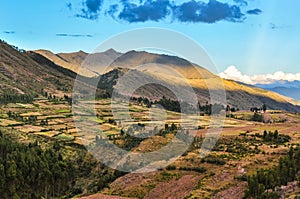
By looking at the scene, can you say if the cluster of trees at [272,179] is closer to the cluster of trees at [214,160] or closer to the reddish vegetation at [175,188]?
the reddish vegetation at [175,188]

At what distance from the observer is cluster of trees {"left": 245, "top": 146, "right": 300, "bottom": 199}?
56.9 meters

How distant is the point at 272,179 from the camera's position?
61594 millimetres

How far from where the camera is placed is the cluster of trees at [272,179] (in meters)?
56.9

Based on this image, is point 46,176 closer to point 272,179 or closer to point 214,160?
point 214,160

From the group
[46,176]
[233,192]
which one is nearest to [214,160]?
[233,192]

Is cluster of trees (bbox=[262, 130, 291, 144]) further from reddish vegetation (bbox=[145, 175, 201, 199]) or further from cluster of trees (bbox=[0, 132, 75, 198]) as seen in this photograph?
cluster of trees (bbox=[0, 132, 75, 198])

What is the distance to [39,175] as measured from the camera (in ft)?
370

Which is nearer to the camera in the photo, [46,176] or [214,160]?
[214,160]

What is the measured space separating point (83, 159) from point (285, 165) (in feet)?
329

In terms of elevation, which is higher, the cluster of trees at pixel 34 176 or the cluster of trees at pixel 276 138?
Answer: the cluster of trees at pixel 276 138

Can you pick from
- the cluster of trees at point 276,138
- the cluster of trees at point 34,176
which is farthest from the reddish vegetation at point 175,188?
the cluster of trees at point 34,176

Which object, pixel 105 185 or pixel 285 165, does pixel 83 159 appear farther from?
pixel 285 165

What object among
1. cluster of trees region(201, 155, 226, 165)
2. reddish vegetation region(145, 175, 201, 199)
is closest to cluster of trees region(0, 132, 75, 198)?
reddish vegetation region(145, 175, 201, 199)

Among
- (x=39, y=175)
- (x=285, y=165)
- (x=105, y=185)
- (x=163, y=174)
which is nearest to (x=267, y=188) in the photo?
(x=285, y=165)
